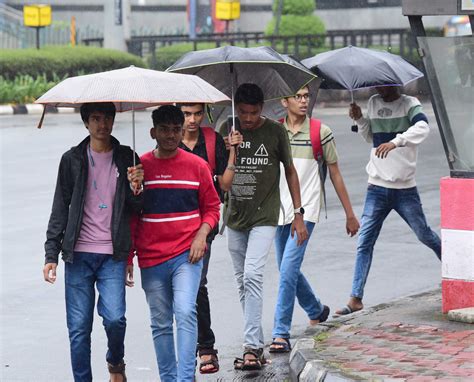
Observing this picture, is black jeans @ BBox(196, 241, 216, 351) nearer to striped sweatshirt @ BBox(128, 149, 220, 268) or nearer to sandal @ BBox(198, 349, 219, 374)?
sandal @ BBox(198, 349, 219, 374)

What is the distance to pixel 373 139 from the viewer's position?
31.3 feet

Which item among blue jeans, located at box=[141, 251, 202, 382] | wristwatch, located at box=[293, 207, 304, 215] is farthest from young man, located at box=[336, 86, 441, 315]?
blue jeans, located at box=[141, 251, 202, 382]

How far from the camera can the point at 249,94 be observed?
308 inches

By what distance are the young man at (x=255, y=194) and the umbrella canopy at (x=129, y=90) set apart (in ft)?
3.64

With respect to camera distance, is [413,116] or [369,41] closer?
[413,116]

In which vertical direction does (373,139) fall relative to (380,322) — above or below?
above

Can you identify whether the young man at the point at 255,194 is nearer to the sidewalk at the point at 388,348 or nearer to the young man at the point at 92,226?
the sidewalk at the point at 388,348

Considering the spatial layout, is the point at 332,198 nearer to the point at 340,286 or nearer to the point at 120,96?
the point at 340,286

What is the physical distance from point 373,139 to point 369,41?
2641cm

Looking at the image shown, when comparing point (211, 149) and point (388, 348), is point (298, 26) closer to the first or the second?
point (211, 149)

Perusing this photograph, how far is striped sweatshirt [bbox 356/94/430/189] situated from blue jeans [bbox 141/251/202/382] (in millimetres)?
2805

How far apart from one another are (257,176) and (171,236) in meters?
1.19

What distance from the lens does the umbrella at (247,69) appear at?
7797 mm


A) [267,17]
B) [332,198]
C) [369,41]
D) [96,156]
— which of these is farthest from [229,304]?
[267,17]
